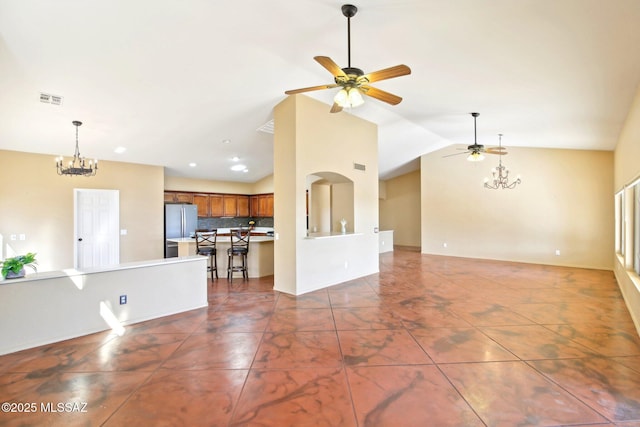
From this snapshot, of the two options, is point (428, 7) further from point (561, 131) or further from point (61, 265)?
point (61, 265)

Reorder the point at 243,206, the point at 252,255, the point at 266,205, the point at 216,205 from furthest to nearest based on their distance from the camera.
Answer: the point at 243,206, the point at 266,205, the point at 216,205, the point at 252,255

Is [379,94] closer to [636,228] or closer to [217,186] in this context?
[636,228]

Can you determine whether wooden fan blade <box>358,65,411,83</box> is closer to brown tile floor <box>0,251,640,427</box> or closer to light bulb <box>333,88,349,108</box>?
light bulb <box>333,88,349,108</box>

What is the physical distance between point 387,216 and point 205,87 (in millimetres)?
9504

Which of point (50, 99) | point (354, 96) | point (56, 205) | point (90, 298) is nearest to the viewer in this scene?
point (354, 96)

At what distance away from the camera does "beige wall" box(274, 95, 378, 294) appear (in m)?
4.93

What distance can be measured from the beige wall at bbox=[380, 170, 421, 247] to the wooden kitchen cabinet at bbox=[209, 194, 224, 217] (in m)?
6.42

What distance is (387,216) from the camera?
12273mm

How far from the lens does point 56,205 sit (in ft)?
19.9

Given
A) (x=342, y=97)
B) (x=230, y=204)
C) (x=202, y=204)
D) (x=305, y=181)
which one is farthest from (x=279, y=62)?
(x=230, y=204)

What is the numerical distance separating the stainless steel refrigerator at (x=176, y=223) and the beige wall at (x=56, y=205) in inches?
13.3

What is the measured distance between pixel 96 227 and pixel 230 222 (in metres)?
3.98

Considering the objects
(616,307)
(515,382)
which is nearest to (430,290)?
(616,307)

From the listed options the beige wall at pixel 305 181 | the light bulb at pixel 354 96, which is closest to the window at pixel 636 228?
the light bulb at pixel 354 96
